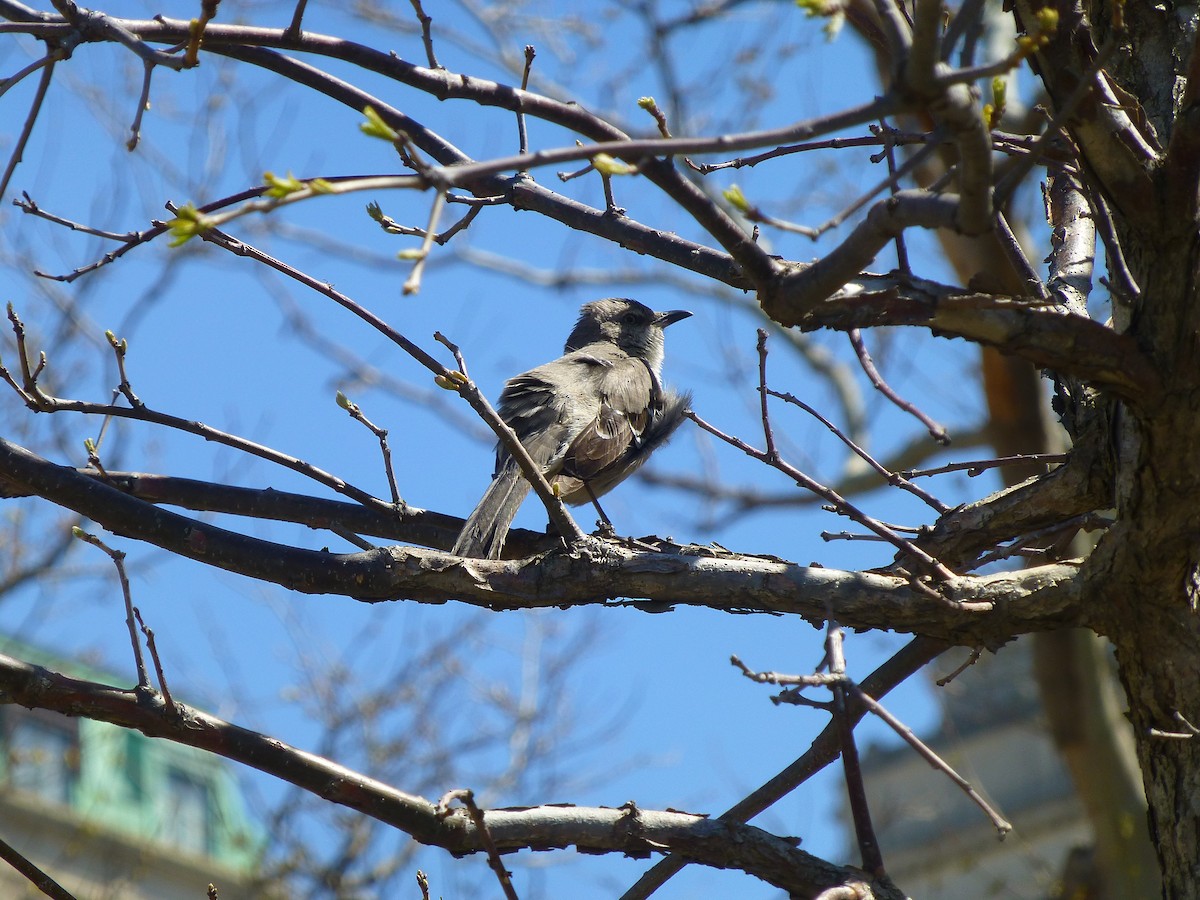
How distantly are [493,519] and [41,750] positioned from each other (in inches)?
280

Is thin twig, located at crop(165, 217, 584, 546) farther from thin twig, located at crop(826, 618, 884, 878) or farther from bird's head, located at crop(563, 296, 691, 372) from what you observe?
bird's head, located at crop(563, 296, 691, 372)

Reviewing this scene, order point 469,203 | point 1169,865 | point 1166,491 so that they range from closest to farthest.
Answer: point 1166,491, point 1169,865, point 469,203

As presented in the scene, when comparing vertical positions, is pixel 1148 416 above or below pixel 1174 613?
above

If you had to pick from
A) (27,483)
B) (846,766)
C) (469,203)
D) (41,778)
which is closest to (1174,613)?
(846,766)

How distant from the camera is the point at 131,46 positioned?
9.04ft

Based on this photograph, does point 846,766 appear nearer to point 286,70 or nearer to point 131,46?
point 131,46

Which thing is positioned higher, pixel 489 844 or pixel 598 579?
pixel 598 579

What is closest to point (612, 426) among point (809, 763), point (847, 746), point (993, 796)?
point (809, 763)

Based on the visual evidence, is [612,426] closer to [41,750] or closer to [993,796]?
[41,750]

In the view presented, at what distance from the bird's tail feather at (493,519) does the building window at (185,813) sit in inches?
335

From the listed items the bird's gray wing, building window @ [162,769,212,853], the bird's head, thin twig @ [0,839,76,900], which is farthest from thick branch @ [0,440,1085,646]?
building window @ [162,769,212,853]

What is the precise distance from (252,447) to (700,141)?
2076 millimetres

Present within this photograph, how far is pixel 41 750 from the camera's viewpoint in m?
9.60

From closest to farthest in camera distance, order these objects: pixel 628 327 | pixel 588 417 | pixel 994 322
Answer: pixel 994 322 → pixel 588 417 → pixel 628 327
